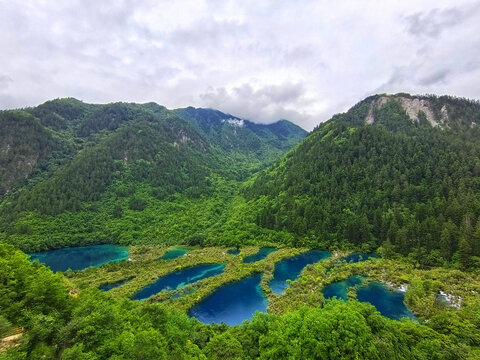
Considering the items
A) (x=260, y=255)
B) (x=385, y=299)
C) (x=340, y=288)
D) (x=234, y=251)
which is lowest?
(x=234, y=251)

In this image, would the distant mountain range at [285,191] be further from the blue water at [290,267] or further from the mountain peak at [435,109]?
the blue water at [290,267]

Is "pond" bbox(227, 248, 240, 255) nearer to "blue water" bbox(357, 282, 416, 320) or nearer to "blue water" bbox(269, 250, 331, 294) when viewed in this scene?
"blue water" bbox(269, 250, 331, 294)

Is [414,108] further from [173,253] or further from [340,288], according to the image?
[173,253]

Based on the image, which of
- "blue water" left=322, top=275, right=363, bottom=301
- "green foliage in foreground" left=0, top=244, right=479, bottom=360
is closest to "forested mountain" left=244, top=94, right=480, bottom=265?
"blue water" left=322, top=275, right=363, bottom=301

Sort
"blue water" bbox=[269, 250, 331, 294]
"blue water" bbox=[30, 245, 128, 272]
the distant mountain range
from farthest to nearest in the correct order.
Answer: "blue water" bbox=[30, 245, 128, 272] → the distant mountain range → "blue water" bbox=[269, 250, 331, 294]

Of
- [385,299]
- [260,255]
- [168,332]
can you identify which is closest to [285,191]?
[260,255]

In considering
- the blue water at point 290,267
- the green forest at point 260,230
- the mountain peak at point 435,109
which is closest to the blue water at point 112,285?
the green forest at point 260,230

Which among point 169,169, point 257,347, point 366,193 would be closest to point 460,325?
point 257,347
